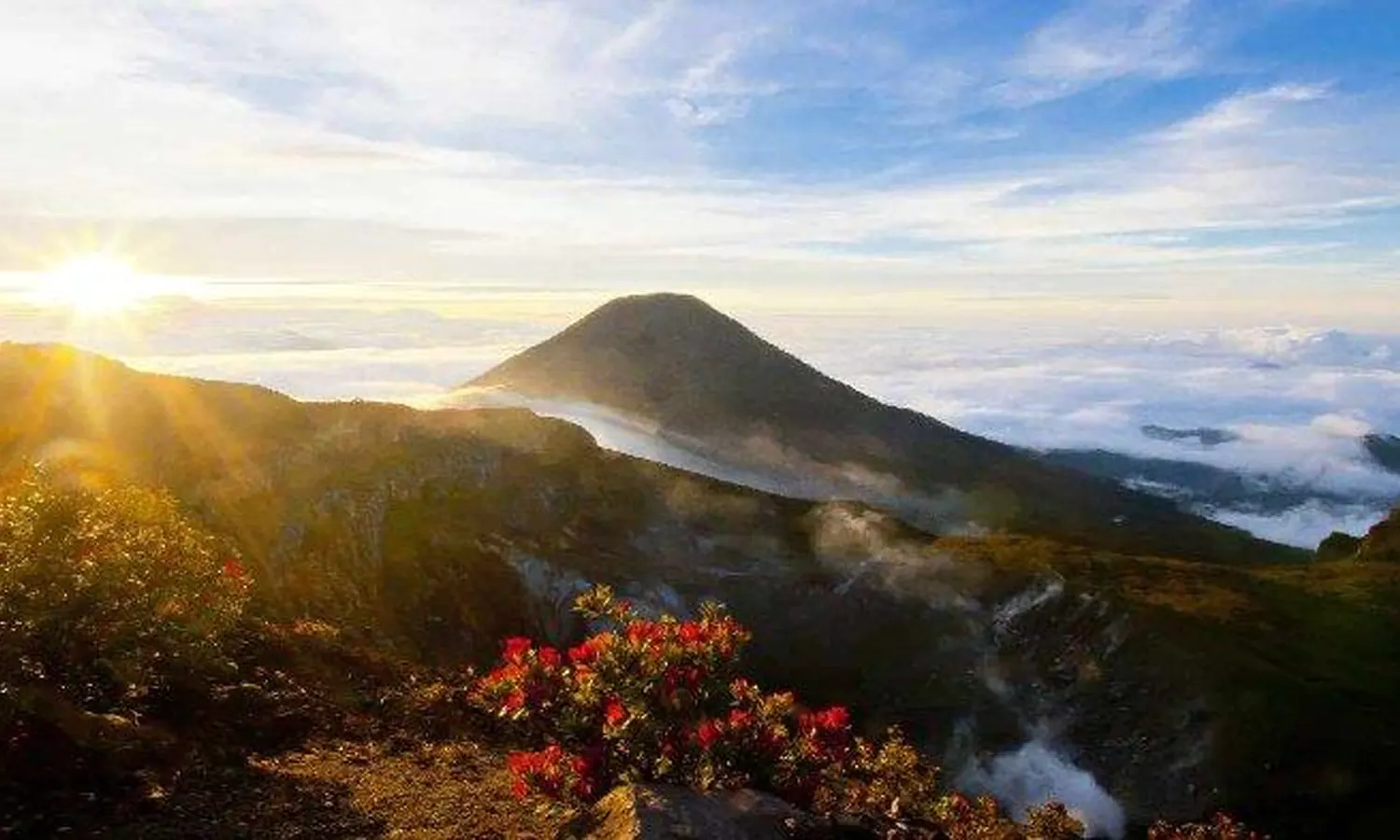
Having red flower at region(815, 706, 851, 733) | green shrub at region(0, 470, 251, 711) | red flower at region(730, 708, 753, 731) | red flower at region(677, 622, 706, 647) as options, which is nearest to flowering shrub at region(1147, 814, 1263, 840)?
red flower at region(815, 706, 851, 733)

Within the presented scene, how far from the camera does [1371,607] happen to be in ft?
419

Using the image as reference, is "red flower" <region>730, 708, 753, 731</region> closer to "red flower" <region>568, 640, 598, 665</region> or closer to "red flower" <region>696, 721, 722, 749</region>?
"red flower" <region>696, 721, 722, 749</region>

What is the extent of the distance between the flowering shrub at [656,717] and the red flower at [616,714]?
0.7 inches

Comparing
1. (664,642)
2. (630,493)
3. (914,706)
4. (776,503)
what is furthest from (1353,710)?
(664,642)

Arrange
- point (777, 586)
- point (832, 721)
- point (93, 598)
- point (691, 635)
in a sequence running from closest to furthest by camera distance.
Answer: point (691, 635), point (832, 721), point (93, 598), point (777, 586)

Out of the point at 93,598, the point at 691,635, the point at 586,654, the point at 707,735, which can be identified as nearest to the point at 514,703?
the point at 586,654

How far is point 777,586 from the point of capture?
110438mm

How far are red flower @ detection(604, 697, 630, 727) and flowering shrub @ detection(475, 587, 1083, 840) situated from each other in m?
0.02

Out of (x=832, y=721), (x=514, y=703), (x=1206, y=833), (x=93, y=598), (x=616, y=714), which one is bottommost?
(x=1206, y=833)

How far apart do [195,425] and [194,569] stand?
6550 cm

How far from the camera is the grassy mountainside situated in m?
72.4

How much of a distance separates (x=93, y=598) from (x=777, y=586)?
96.3 metres

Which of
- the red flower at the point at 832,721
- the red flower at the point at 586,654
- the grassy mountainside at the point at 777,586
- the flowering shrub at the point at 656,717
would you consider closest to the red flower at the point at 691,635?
the flowering shrub at the point at 656,717

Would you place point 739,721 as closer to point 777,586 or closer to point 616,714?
point 616,714
